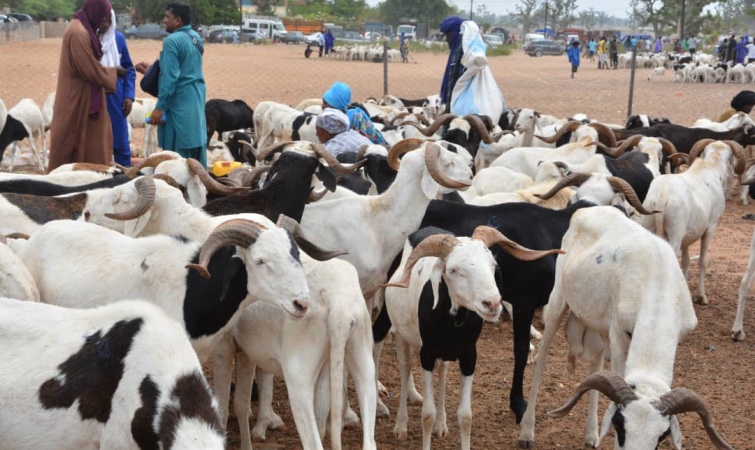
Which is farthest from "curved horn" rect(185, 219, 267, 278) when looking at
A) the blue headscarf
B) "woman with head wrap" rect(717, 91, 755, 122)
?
"woman with head wrap" rect(717, 91, 755, 122)

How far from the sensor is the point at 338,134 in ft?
28.0

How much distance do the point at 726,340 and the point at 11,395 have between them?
19.0 feet

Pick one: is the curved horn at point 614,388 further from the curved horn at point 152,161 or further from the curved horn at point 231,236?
the curved horn at point 152,161

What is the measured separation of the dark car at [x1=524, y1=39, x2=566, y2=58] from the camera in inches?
2391

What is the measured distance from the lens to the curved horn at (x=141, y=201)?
564cm

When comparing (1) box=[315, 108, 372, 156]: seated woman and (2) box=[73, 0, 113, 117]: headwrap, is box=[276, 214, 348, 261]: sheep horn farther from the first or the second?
(2) box=[73, 0, 113, 117]: headwrap

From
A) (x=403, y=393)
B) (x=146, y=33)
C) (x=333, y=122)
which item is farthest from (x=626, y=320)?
(x=146, y=33)

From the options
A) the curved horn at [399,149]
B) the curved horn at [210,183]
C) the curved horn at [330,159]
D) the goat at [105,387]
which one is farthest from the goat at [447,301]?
the curved horn at [399,149]

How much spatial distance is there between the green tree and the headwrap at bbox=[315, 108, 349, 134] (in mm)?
76282

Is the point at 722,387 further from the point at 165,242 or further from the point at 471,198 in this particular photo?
the point at 165,242

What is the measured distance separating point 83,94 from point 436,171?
12.0 ft

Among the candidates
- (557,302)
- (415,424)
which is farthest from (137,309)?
(557,302)

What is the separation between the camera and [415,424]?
595 centimetres

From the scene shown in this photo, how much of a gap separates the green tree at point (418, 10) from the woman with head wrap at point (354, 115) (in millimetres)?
75269
